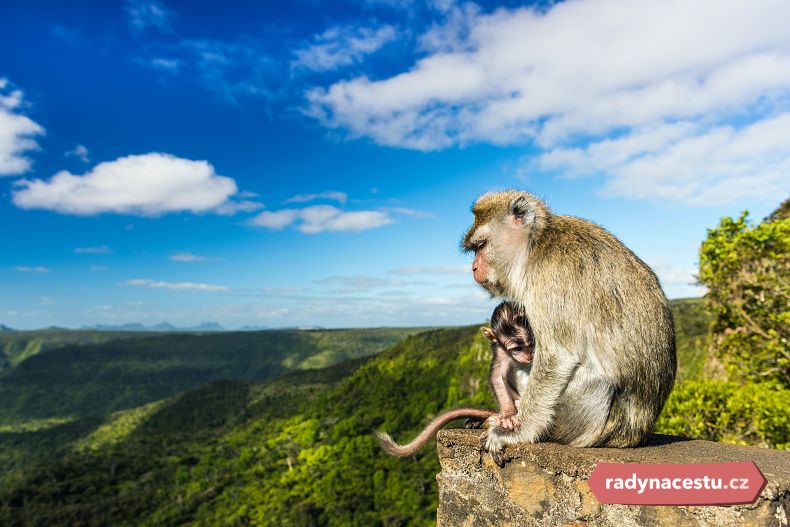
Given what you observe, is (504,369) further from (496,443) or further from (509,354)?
(496,443)

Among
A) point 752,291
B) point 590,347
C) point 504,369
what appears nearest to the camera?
point 590,347

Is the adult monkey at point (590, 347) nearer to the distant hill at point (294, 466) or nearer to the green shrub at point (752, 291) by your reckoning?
the green shrub at point (752, 291)

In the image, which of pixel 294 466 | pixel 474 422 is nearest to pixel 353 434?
pixel 294 466

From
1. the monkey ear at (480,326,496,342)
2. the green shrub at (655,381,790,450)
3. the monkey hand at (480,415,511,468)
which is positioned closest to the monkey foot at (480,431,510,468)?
the monkey hand at (480,415,511,468)

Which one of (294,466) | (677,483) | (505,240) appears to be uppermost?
(505,240)

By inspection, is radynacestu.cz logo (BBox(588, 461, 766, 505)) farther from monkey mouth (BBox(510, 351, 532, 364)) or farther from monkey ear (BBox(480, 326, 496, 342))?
monkey ear (BBox(480, 326, 496, 342))

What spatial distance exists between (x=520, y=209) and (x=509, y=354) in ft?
4.12

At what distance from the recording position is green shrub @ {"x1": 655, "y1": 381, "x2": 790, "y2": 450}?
9.99 metres

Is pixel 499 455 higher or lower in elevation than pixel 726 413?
higher

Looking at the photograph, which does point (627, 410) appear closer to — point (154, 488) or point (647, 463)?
point (647, 463)

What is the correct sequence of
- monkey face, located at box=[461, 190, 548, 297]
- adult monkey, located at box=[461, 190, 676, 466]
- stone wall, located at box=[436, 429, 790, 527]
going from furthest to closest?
monkey face, located at box=[461, 190, 548, 297], adult monkey, located at box=[461, 190, 676, 466], stone wall, located at box=[436, 429, 790, 527]

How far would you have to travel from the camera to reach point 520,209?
4.28 meters

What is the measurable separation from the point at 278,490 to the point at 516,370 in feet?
288

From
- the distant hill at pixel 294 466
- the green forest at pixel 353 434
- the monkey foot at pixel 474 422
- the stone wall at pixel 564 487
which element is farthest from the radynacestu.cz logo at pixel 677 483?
the distant hill at pixel 294 466
